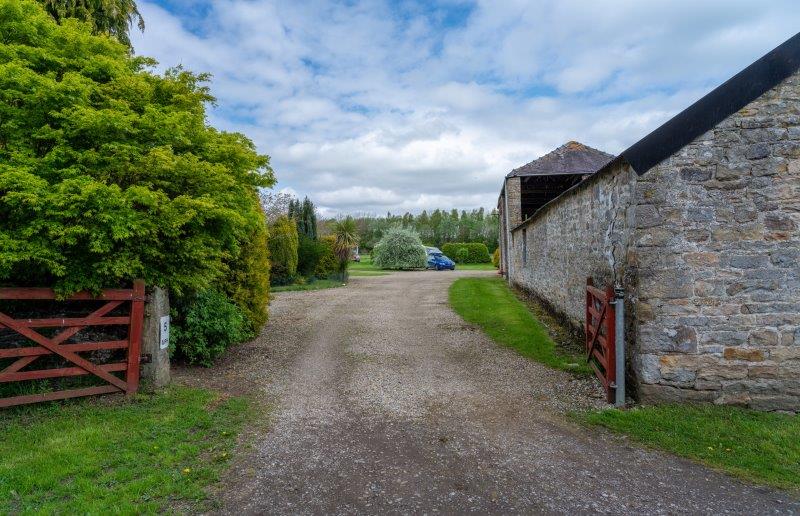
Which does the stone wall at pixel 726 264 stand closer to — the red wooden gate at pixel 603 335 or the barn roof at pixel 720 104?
the barn roof at pixel 720 104

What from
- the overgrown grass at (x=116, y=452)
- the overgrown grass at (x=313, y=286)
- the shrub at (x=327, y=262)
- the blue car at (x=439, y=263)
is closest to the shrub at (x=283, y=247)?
the overgrown grass at (x=313, y=286)

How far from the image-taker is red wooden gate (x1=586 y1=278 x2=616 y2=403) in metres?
5.72

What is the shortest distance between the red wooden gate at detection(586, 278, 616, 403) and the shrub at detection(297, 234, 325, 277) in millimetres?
16403

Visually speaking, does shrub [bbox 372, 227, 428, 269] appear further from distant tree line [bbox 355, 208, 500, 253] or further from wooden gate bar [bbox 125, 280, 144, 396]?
wooden gate bar [bbox 125, 280, 144, 396]

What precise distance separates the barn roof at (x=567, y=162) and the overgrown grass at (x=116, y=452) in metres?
17.0

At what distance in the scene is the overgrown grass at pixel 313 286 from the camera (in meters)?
19.5

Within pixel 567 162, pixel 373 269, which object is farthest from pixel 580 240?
pixel 373 269

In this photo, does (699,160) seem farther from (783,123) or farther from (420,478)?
(420,478)

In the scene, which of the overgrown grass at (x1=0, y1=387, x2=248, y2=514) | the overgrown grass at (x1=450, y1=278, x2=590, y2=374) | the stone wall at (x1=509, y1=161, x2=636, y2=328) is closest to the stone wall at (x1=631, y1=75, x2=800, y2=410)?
the stone wall at (x1=509, y1=161, x2=636, y2=328)

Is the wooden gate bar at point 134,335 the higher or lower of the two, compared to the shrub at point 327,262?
lower

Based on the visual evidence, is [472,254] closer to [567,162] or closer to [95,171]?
[567,162]

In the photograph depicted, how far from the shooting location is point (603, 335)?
6.62 metres

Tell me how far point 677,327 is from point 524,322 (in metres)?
6.05

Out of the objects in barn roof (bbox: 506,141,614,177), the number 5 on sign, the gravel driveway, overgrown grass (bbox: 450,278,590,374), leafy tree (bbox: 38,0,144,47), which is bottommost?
the gravel driveway
